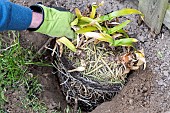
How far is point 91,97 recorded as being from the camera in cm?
241

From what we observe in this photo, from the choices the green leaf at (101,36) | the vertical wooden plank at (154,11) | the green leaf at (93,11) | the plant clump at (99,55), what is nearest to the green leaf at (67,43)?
the plant clump at (99,55)

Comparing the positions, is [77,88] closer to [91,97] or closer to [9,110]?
[91,97]

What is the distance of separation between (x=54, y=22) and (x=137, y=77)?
22.3 inches

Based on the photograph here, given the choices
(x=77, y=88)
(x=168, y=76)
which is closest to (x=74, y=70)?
(x=77, y=88)

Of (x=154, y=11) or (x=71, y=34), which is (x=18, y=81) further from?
(x=154, y=11)

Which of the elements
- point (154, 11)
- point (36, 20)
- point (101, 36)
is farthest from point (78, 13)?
point (154, 11)

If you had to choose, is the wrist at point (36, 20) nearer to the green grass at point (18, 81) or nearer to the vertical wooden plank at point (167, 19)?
the green grass at point (18, 81)

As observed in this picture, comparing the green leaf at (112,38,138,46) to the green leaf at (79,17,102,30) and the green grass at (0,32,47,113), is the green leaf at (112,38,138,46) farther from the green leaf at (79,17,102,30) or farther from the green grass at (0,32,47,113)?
the green grass at (0,32,47,113)

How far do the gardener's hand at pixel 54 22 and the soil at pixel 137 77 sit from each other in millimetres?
297

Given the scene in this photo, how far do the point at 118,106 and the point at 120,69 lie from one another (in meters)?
0.21

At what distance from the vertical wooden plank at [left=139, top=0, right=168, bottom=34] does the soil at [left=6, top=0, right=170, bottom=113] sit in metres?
0.05

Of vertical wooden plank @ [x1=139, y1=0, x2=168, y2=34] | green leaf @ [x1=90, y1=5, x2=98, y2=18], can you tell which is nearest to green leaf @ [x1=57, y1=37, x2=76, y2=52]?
green leaf @ [x1=90, y1=5, x2=98, y2=18]

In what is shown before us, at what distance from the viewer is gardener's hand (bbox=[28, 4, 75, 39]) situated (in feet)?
7.08

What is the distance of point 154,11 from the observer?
2369 mm
